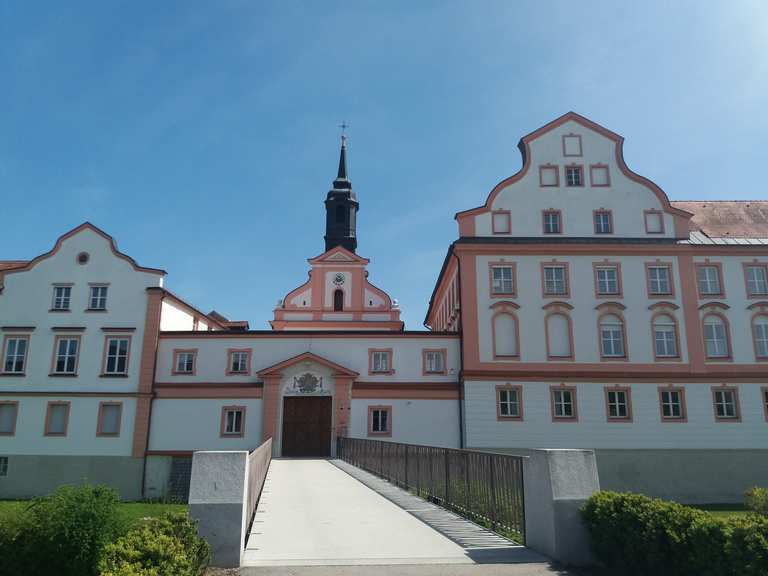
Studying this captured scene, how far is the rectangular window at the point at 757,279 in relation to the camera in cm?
3575

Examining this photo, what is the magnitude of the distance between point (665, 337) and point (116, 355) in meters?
29.8

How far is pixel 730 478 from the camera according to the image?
32.9 metres

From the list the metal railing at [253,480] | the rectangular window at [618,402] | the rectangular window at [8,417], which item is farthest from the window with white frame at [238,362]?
the metal railing at [253,480]

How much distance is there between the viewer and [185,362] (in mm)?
36219

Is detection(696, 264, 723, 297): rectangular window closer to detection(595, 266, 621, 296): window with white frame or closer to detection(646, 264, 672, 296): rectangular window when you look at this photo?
detection(646, 264, 672, 296): rectangular window

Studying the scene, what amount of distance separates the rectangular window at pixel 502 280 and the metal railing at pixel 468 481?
1625cm

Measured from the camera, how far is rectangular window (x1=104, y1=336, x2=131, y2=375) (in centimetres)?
3603

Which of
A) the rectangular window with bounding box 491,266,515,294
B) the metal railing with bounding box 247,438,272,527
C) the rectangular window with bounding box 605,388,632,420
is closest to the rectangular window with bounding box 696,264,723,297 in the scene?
Result: the rectangular window with bounding box 605,388,632,420

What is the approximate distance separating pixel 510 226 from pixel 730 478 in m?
17.0

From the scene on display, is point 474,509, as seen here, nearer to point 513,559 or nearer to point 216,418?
point 513,559

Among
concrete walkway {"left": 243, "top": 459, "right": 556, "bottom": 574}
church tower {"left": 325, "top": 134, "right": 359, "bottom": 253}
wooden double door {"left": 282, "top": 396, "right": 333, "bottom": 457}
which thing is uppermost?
church tower {"left": 325, "top": 134, "right": 359, "bottom": 253}

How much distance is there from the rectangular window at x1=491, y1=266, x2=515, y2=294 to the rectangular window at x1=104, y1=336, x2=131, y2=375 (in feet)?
66.8

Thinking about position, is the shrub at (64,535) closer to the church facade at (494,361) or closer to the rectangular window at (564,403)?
the church facade at (494,361)

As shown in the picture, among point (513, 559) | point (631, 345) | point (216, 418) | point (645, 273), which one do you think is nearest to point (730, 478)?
point (631, 345)
